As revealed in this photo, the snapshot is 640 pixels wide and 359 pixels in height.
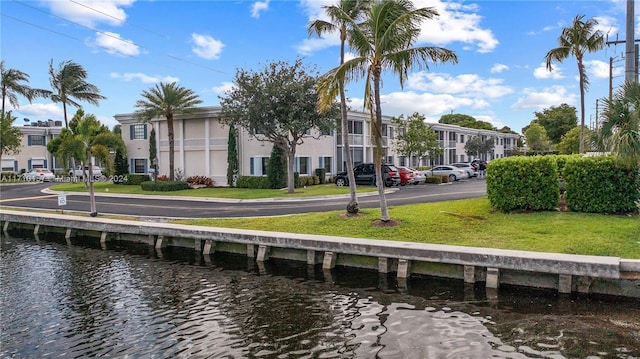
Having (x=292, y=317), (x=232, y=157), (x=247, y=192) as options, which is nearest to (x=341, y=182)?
(x=247, y=192)

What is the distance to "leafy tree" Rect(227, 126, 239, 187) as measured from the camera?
37.5 m

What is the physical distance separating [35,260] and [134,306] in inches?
322

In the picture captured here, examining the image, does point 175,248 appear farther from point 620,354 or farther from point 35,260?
point 620,354

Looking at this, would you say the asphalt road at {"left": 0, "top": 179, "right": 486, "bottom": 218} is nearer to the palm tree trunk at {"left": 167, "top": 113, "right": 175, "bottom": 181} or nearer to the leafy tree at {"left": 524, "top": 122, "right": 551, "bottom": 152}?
the palm tree trunk at {"left": 167, "top": 113, "right": 175, "bottom": 181}

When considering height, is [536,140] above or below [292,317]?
above

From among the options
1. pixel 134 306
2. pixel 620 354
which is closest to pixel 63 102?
pixel 134 306

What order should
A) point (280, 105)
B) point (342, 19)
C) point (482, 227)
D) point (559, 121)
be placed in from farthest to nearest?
point (559, 121)
point (280, 105)
point (342, 19)
point (482, 227)

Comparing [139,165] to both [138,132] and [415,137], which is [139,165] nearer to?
[138,132]

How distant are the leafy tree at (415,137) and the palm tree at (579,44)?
1884 centimetres

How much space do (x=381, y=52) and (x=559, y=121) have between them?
92.4 metres

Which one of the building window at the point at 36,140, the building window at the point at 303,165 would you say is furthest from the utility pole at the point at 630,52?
the building window at the point at 36,140

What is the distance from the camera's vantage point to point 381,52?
51.3 feet

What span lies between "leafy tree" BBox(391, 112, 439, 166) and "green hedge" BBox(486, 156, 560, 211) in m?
26.8

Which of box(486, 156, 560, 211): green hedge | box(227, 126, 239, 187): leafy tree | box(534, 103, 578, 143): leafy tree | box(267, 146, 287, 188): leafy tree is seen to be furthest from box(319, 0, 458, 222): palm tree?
box(534, 103, 578, 143): leafy tree
